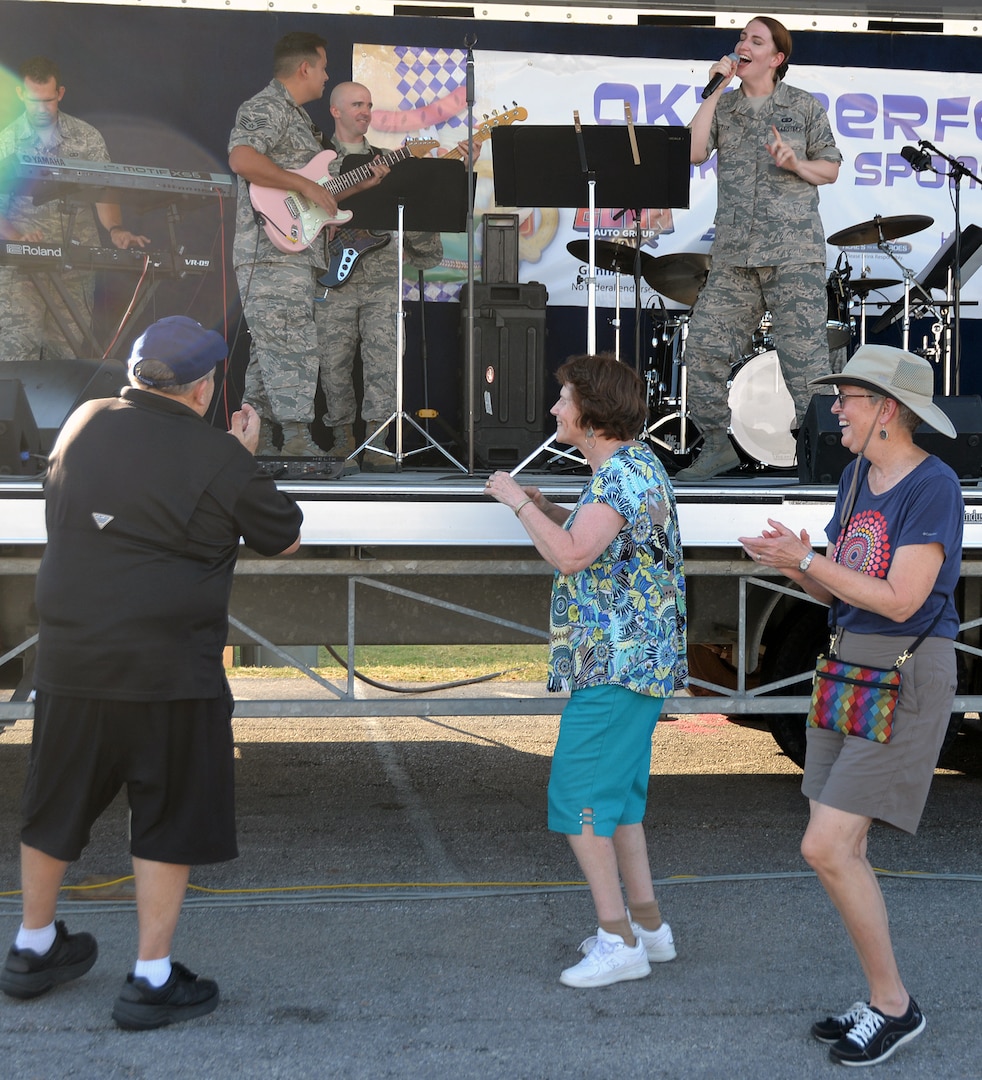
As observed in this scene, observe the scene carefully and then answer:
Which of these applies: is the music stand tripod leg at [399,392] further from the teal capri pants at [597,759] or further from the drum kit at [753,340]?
the teal capri pants at [597,759]

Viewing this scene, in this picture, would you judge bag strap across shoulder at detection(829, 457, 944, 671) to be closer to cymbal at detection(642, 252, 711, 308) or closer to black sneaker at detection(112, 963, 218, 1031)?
black sneaker at detection(112, 963, 218, 1031)

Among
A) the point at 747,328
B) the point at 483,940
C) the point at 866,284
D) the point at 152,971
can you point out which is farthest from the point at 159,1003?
the point at 866,284

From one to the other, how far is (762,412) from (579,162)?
6.11 feet

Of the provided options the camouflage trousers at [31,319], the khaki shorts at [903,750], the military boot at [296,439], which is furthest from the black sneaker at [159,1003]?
the camouflage trousers at [31,319]

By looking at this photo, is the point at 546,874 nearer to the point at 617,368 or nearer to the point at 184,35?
the point at 617,368

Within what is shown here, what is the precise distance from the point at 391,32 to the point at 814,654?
4.28 metres

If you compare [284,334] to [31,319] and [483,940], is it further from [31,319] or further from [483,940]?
[483,940]

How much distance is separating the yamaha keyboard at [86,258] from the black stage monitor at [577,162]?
1.76 metres

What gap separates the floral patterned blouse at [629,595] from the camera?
3109 mm

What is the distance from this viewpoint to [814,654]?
4.88 metres

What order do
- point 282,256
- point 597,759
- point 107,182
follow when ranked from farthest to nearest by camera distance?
1. point 282,256
2. point 107,182
3. point 597,759

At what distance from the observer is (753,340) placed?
23.2 ft

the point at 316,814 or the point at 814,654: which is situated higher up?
the point at 814,654

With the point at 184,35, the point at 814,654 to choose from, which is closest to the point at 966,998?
the point at 814,654
